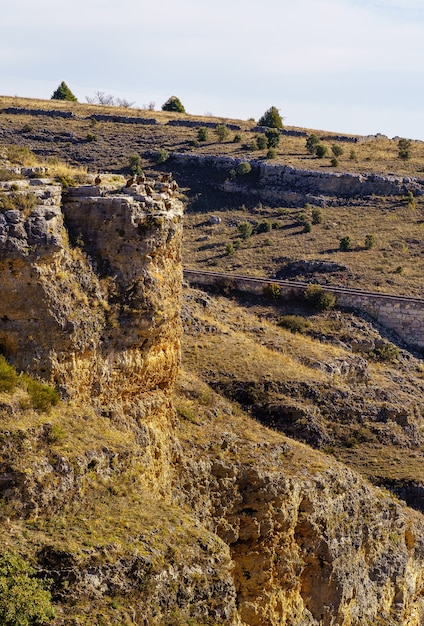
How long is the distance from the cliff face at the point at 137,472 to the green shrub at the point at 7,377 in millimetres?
221

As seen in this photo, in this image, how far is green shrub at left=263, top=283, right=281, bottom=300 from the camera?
43.8 m

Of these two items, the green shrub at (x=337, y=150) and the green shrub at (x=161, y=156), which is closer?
the green shrub at (x=161, y=156)

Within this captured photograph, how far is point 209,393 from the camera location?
960 inches

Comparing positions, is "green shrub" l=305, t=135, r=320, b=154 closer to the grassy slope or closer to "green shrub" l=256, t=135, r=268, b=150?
the grassy slope

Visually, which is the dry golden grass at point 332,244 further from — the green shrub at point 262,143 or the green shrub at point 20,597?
the green shrub at point 20,597

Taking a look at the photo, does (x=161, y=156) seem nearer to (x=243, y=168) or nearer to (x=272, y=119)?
(x=243, y=168)

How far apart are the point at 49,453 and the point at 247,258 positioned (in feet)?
119

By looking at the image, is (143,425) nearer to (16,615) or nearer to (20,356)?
(20,356)

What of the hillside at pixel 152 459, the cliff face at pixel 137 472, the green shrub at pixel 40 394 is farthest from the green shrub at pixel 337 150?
the green shrub at pixel 40 394

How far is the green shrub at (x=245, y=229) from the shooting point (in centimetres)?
5343

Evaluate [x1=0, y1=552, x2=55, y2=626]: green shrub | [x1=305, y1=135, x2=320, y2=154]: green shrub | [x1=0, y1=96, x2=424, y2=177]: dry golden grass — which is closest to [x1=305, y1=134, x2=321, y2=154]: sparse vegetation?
[x1=305, y1=135, x2=320, y2=154]: green shrub

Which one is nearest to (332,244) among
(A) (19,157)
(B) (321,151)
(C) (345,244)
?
(C) (345,244)

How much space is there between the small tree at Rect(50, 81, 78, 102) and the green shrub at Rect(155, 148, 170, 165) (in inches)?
763

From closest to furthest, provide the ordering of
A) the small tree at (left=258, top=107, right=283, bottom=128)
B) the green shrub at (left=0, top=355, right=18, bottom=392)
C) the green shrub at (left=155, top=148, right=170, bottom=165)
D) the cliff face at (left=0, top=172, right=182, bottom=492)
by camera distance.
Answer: the green shrub at (left=0, top=355, right=18, bottom=392), the cliff face at (left=0, top=172, right=182, bottom=492), the green shrub at (left=155, top=148, right=170, bottom=165), the small tree at (left=258, top=107, right=283, bottom=128)
